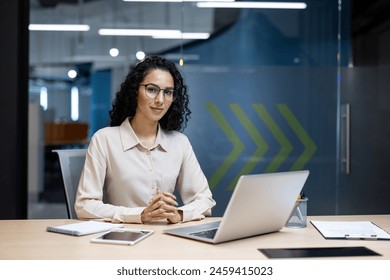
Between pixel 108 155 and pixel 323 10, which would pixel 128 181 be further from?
pixel 323 10

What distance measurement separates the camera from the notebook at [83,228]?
1.91m

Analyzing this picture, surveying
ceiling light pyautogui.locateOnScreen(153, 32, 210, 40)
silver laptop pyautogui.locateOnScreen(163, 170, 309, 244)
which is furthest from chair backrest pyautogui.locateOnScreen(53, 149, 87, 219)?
ceiling light pyautogui.locateOnScreen(153, 32, 210, 40)

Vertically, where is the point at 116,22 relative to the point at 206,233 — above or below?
above

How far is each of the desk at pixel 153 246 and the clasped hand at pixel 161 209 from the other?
7 cm

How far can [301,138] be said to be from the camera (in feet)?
14.2

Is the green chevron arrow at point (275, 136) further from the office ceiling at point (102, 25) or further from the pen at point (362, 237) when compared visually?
the pen at point (362, 237)

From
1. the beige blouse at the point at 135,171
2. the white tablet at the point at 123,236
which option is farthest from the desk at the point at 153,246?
the beige blouse at the point at 135,171

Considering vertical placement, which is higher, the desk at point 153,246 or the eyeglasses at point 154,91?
the eyeglasses at point 154,91

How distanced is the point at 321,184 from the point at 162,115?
86.0 inches

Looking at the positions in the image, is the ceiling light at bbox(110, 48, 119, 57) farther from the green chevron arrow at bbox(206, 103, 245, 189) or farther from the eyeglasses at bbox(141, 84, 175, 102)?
the eyeglasses at bbox(141, 84, 175, 102)

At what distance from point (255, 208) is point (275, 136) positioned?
8.60 feet

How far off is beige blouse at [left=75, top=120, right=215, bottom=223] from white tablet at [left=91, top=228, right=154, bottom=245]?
482mm

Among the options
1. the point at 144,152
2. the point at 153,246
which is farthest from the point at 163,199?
the point at 144,152

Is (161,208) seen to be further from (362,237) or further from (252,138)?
(252,138)
